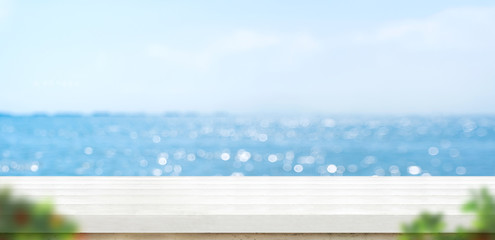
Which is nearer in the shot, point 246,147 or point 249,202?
point 249,202

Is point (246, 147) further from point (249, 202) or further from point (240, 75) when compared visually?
point (249, 202)

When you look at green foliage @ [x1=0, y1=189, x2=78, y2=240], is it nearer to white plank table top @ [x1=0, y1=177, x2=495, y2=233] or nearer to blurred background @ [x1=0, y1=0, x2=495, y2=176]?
white plank table top @ [x1=0, y1=177, x2=495, y2=233]

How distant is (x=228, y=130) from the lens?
78.1 ft

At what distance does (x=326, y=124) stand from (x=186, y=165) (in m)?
12.0

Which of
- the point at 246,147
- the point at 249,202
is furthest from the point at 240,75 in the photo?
the point at 249,202

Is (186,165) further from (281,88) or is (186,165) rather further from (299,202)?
(299,202)

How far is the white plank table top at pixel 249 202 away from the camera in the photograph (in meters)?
1.40

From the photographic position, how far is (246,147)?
19406 mm

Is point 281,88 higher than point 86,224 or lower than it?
higher

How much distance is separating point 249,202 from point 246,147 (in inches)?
705

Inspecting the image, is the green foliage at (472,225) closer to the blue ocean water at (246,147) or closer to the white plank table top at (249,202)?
the white plank table top at (249,202)

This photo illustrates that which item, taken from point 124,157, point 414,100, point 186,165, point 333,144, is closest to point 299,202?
point 186,165

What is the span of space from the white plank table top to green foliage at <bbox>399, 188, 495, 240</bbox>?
0.59m

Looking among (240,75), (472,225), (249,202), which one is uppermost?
(240,75)
